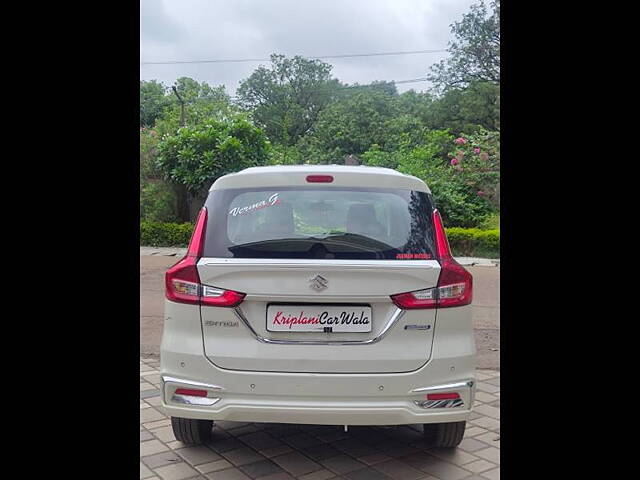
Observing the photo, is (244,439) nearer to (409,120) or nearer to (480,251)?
(480,251)

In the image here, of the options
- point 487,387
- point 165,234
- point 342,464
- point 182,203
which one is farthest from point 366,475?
point 182,203

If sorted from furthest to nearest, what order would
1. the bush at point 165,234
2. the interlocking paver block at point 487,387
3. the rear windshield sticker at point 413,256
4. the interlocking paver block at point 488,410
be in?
1. the bush at point 165,234
2. the interlocking paver block at point 487,387
3. the interlocking paver block at point 488,410
4. the rear windshield sticker at point 413,256

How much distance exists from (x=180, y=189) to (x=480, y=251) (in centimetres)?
897

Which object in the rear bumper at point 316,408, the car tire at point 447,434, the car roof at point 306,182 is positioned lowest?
the car tire at point 447,434

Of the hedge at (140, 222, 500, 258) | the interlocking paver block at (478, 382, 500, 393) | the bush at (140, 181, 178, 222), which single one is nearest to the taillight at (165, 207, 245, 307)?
the interlocking paver block at (478, 382, 500, 393)

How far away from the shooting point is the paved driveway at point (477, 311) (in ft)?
20.6

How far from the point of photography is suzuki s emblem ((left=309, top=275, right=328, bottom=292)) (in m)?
2.91

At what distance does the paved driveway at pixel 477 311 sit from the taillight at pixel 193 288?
3314mm

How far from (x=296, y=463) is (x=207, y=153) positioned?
560 inches

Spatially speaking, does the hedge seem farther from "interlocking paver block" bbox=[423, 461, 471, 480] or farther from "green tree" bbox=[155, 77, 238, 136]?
"interlocking paver block" bbox=[423, 461, 471, 480]

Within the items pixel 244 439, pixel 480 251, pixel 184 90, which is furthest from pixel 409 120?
pixel 244 439

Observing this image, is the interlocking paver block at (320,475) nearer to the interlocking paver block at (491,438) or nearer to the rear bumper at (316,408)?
the rear bumper at (316,408)

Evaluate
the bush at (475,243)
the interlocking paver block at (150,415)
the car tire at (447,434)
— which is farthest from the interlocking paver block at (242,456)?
the bush at (475,243)

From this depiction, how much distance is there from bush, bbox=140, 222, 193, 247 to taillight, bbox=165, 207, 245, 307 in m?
13.5
